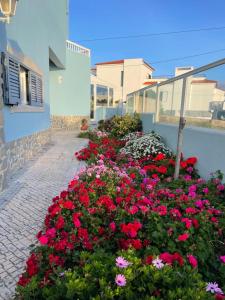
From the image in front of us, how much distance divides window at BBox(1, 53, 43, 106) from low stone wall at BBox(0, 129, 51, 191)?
3.14ft

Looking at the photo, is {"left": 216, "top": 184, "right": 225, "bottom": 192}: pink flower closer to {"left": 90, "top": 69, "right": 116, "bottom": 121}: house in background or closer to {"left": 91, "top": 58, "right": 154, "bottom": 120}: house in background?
{"left": 90, "top": 69, "right": 116, "bottom": 121}: house in background

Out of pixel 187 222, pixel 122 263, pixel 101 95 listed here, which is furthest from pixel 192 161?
pixel 101 95

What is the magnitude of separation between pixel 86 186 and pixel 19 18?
15.4ft

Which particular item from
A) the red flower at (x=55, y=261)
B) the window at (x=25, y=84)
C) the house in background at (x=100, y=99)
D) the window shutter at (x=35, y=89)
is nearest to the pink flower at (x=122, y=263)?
the red flower at (x=55, y=261)

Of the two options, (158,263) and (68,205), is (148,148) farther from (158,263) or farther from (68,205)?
(158,263)

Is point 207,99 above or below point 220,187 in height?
above

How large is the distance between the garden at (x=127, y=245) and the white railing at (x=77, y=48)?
40.0 feet

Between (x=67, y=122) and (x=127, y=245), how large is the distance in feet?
41.7

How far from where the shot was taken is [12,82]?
5.02 m

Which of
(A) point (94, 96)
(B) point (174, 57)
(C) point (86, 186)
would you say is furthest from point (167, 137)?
(B) point (174, 57)

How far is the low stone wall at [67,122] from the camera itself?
1360 cm

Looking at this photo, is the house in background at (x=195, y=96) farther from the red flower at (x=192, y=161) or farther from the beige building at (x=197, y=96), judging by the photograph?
the red flower at (x=192, y=161)

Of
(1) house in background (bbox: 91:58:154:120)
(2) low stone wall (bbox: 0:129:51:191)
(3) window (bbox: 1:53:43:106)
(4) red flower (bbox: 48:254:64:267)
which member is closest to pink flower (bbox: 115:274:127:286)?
(4) red flower (bbox: 48:254:64:267)

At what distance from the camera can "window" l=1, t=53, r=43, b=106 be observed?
182 inches
